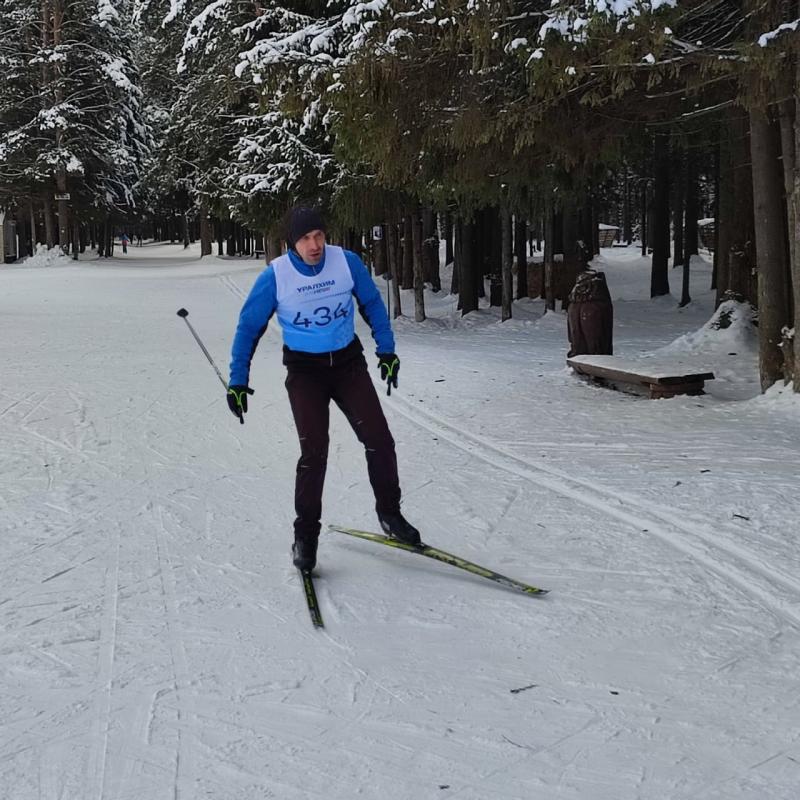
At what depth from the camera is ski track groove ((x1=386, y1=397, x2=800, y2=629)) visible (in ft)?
15.1

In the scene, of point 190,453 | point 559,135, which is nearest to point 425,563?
point 190,453

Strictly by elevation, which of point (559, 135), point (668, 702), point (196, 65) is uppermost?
point (196, 65)

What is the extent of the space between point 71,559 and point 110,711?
1.91 m

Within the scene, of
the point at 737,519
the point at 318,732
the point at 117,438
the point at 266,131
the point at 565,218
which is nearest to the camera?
the point at 318,732

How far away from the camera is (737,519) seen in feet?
18.9

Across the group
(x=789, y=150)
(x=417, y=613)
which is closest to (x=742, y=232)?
(x=789, y=150)

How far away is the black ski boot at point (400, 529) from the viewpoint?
5242mm

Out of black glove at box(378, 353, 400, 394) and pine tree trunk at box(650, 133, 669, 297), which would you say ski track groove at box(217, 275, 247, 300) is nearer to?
pine tree trunk at box(650, 133, 669, 297)

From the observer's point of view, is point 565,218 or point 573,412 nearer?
point 573,412

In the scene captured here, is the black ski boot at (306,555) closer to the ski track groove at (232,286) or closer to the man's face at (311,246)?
the man's face at (311,246)

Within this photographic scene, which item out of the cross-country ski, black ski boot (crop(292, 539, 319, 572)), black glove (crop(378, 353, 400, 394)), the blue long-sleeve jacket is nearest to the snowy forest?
the blue long-sleeve jacket

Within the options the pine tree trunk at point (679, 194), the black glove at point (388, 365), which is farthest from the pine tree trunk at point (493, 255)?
the black glove at point (388, 365)

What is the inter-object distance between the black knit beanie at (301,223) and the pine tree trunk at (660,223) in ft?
58.1

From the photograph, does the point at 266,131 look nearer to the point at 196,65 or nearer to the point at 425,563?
the point at 196,65
